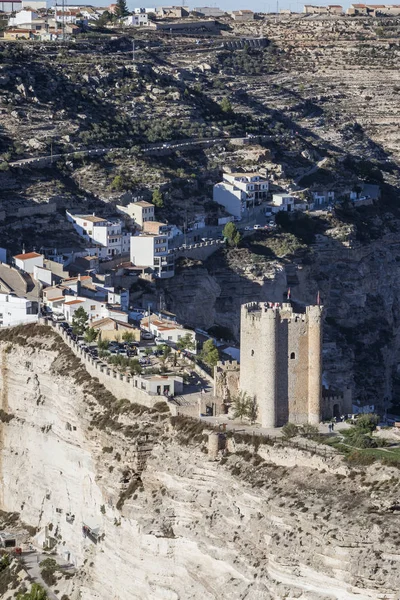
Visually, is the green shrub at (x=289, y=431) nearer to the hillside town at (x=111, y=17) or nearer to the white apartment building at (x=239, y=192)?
the white apartment building at (x=239, y=192)

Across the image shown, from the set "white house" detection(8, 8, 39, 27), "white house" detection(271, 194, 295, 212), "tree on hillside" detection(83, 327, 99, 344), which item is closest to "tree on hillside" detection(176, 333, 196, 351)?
"tree on hillside" detection(83, 327, 99, 344)

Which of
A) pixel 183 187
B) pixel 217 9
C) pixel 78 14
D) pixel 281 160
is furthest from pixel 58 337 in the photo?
pixel 217 9

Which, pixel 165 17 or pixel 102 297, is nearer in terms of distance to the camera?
pixel 102 297

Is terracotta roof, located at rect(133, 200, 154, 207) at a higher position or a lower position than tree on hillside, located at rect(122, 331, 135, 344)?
higher

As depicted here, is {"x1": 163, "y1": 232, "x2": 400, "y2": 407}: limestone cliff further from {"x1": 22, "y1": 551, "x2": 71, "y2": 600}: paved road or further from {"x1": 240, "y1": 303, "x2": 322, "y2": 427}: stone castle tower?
{"x1": 240, "y1": 303, "x2": 322, "y2": 427}: stone castle tower

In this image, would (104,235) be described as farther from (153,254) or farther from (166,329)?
(166,329)

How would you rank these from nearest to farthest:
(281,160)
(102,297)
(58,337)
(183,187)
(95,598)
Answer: (95,598) → (58,337) → (102,297) → (183,187) → (281,160)

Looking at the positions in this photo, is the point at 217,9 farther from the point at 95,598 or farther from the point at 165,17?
the point at 95,598
